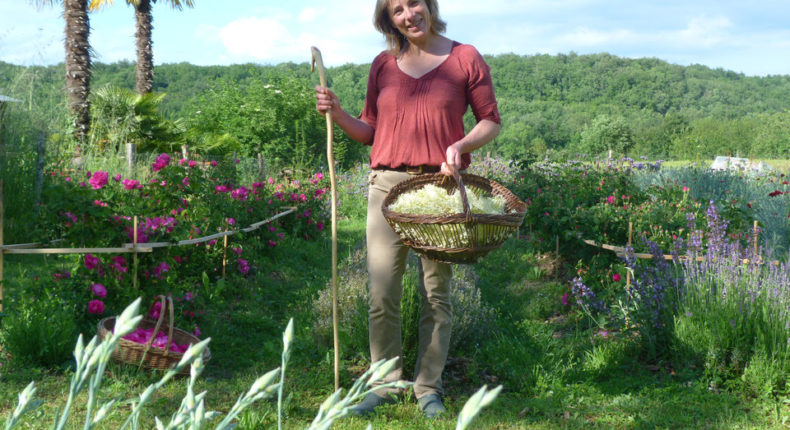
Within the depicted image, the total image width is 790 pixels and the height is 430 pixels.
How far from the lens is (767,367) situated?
2967 millimetres

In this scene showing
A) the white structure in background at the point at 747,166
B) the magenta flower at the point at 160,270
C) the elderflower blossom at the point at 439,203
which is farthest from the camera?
the white structure in background at the point at 747,166

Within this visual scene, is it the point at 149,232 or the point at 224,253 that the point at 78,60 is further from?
the point at 149,232

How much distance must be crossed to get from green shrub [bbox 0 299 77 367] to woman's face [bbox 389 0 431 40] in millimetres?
2192

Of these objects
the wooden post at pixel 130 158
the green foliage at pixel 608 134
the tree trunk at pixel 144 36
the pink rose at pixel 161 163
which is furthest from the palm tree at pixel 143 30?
the green foliage at pixel 608 134

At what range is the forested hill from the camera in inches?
1174

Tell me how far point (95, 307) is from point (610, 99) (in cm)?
4551

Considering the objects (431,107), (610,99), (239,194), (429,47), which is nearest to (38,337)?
(431,107)

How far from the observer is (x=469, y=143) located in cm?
252

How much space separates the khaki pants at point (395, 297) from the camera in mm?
2732

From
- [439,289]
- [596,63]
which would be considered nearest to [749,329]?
[439,289]

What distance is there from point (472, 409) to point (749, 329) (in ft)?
9.91

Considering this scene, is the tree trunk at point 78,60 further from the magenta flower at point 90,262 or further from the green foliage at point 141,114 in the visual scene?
the magenta flower at point 90,262

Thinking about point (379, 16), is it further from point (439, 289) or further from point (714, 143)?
point (714, 143)

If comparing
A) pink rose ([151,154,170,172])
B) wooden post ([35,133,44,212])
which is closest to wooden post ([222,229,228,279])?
pink rose ([151,154,170,172])
